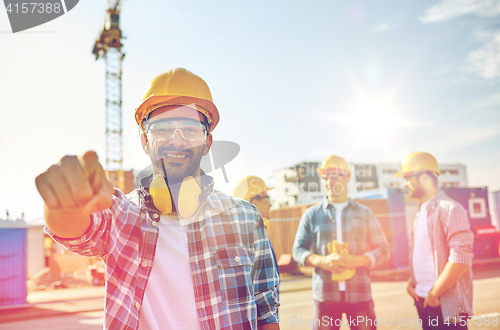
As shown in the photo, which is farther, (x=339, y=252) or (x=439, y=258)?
(x=339, y=252)

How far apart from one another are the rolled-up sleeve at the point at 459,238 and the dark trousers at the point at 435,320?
0.54 meters

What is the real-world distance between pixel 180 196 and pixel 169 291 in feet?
1.49

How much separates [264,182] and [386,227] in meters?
12.0

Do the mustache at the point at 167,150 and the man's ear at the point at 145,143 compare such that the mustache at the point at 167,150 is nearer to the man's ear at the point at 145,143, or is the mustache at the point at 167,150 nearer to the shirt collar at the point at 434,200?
the man's ear at the point at 145,143

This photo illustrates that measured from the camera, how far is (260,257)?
196cm

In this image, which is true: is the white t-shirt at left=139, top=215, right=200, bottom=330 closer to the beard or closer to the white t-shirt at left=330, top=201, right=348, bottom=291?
the beard

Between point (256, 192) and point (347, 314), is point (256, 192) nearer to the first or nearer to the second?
point (256, 192)

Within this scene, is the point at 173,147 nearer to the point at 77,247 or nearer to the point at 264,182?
the point at 77,247

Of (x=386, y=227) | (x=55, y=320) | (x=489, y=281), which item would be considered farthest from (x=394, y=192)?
(x=55, y=320)

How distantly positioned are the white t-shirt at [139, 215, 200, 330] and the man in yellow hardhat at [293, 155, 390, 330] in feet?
8.13

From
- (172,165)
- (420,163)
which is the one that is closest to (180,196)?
(172,165)

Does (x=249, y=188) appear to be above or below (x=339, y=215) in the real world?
above

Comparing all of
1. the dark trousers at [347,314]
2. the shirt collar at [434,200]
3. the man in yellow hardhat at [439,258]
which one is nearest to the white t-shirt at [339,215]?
the dark trousers at [347,314]

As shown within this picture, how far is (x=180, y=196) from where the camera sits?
1.75 m
